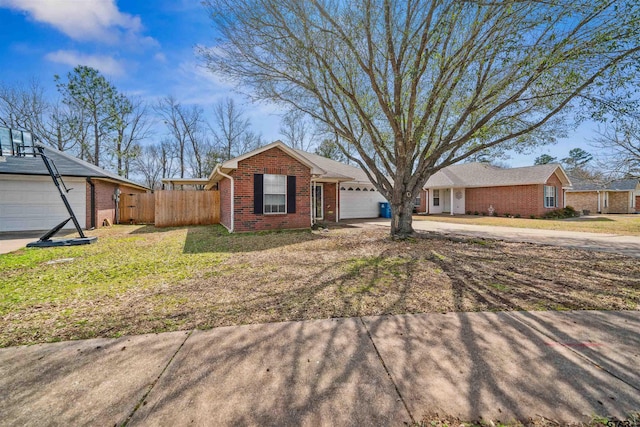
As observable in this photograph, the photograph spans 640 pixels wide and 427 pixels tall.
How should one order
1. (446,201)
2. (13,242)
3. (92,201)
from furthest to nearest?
(446,201), (92,201), (13,242)

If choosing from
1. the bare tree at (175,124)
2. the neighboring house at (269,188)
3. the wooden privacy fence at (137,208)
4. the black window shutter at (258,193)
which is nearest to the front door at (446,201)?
the neighboring house at (269,188)

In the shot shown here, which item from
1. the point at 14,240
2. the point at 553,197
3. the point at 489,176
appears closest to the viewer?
the point at 14,240

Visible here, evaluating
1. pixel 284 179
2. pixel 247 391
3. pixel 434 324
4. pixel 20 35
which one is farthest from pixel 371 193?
pixel 20 35

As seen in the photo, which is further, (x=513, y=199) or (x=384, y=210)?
(x=513, y=199)

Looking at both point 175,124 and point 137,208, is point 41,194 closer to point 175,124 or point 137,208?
point 137,208

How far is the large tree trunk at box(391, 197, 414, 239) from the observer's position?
8562 millimetres

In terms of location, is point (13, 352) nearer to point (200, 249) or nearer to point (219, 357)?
point (219, 357)

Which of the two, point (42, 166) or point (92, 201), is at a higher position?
point (42, 166)

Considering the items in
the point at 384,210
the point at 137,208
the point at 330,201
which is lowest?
the point at 384,210

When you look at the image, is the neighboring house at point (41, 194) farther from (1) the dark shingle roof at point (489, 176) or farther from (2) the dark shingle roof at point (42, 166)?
(1) the dark shingle roof at point (489, 176)

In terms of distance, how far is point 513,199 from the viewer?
64.4 feet

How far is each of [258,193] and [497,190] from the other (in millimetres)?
18628

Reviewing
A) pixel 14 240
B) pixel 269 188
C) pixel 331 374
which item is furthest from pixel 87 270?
pixel 14 240

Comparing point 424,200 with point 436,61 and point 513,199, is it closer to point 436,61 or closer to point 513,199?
point 513,199
